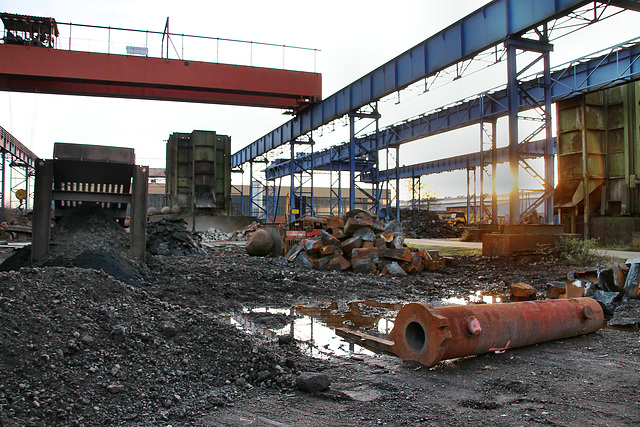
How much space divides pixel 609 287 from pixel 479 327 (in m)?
3.94

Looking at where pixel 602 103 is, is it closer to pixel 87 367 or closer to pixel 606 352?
pixel 606 352

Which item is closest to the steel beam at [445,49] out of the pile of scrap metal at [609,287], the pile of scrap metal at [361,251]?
the pile of scrap metal at [361,251]

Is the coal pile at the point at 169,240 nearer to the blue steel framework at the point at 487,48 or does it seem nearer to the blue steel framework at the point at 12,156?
the blue steel framework at the point at 487,48

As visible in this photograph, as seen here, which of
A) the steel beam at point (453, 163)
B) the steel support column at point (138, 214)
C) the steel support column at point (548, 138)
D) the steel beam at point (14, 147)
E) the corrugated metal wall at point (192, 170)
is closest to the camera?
the steel support column at point (138, 214)

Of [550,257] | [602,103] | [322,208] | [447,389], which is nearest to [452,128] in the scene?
[602,103]

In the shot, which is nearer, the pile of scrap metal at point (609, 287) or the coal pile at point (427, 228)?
the pile of scrap metal at point (609, 287)

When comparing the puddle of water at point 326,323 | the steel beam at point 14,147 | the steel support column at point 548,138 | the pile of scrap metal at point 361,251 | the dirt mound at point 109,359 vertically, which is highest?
the steel beam at point 14,147

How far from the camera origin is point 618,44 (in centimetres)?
1293

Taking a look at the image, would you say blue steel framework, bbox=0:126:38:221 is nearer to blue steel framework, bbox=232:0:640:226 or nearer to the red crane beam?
the red crane beam

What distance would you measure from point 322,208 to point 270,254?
143 ft

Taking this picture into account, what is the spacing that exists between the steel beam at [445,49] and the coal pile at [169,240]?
939 cm

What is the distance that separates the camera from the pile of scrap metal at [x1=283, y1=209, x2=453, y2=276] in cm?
974

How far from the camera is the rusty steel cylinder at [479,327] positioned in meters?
3.28

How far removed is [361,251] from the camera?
984 centimetres
